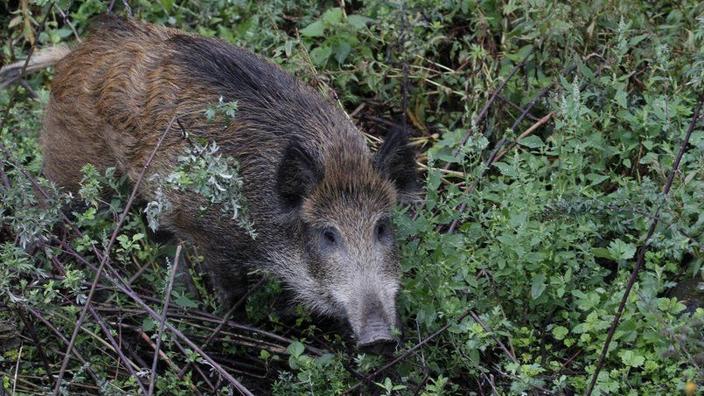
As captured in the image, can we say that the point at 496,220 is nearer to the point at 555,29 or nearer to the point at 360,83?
the point at 555,29

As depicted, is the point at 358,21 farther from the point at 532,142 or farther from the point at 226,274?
the point at 226,274

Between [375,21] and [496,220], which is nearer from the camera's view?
[496,220]

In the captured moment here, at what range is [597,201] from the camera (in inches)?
197

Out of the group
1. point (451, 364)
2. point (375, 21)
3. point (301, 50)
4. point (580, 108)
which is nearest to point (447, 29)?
point (375, 21)

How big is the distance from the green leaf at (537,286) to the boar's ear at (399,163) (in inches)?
31.0

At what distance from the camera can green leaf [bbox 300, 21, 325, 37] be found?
6977mm

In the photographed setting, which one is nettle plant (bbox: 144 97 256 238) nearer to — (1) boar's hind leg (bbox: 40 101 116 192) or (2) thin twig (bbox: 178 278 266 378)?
(2) thin twig (bbox: 178 278 266 378)

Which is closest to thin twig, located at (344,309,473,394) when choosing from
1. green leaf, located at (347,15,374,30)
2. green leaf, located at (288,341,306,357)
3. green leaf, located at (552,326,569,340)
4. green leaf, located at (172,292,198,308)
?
green leaf, located at (288,341,306,357)

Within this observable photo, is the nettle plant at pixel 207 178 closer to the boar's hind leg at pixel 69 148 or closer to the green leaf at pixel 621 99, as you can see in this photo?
the boar's hind leg at pixel 69 148

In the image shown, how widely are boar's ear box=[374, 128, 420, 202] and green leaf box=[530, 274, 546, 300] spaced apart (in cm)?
79

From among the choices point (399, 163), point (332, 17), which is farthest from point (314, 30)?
point (399, 163)

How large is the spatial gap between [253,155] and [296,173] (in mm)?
390

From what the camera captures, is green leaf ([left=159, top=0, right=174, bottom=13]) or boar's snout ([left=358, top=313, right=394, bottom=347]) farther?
green leaf ([left=159, top=0, right=174, bottom=13])

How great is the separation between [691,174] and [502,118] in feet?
4.87
